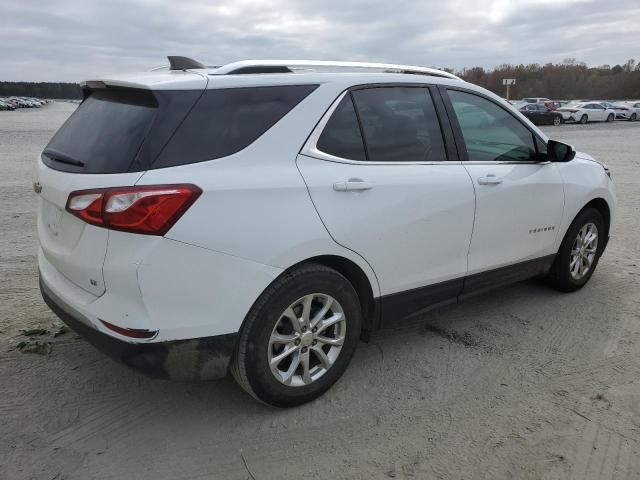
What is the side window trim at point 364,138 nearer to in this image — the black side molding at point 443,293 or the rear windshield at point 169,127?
the rear windshield at point 169,127

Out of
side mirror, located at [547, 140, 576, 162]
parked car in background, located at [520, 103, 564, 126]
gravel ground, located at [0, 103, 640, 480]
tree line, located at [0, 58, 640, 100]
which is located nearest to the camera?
gravel ground, located at [0, 103, 640, 480]

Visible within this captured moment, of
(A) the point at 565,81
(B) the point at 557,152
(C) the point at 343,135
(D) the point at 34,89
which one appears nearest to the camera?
(C) the point at 343,135

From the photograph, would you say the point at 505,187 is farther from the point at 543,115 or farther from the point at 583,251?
the point at 543,115

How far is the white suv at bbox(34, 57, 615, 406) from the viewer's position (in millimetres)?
2457

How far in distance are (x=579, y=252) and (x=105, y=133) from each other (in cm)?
389

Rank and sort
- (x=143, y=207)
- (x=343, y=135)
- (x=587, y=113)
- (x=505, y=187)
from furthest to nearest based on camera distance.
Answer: (x=587, y=113) < (x=505, y=187) < (x=343, y=135) < (x=143, y=207)

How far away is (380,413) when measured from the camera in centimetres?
301

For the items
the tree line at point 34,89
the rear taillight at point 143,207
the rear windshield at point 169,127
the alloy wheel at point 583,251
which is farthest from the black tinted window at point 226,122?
the tree line at point 34,89

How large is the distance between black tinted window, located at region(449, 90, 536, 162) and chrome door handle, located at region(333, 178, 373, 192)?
1.04m

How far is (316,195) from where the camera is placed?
9.21 feet

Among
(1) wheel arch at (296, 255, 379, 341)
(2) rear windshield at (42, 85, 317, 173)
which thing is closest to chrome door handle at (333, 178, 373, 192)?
(1) wheel arch at (296, 255, 379, 341)

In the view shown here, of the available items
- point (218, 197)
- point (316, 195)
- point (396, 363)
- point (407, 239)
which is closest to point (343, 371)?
point (396, 363)

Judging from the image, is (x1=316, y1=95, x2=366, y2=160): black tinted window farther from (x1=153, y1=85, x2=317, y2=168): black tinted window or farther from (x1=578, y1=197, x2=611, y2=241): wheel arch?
(x1=578, y1=197, x2=611, y2=241): wheel arch

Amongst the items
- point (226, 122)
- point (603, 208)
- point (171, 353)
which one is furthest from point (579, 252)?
point (171, 353)
